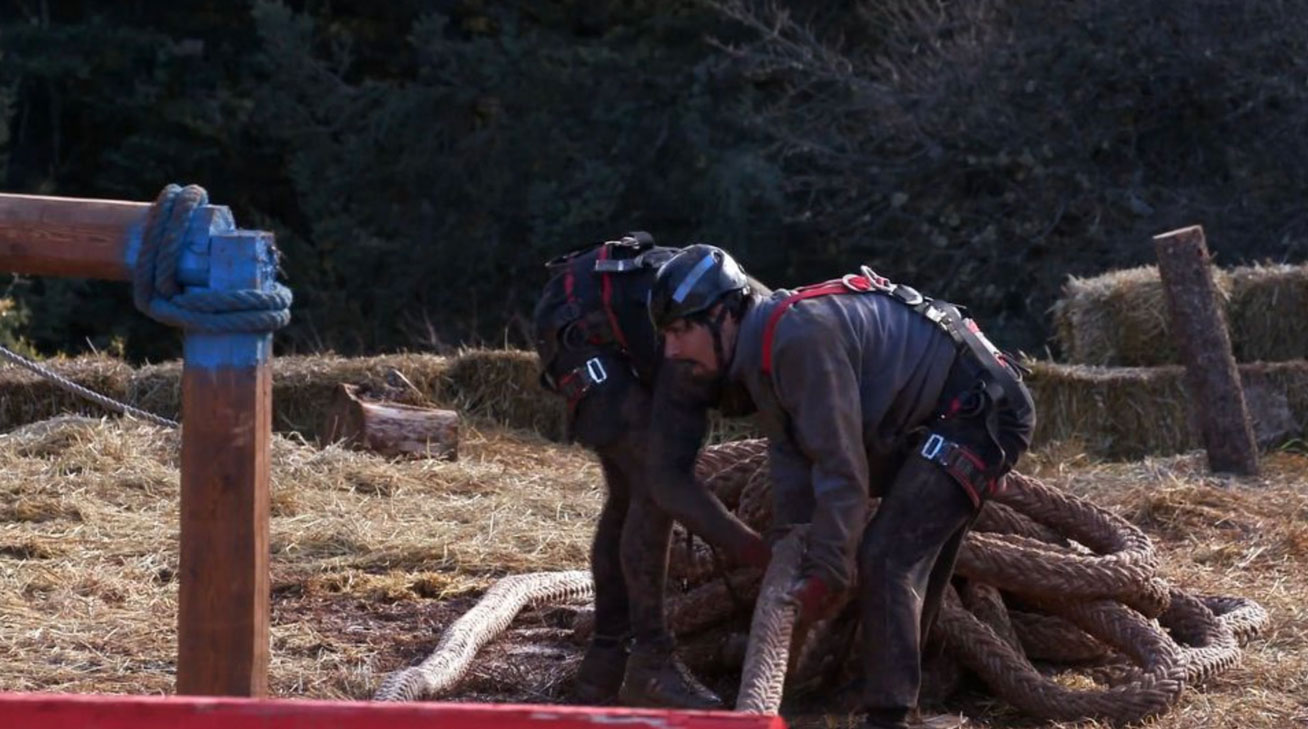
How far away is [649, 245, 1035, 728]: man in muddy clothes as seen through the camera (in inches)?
191

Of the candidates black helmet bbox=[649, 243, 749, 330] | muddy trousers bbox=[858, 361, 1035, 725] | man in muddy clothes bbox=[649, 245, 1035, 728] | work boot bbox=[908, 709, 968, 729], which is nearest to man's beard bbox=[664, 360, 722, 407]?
man in muddy clothes bbox=[649, 245, 1035, 728]

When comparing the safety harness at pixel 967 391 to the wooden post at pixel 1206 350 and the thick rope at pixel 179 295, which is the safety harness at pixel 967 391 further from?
the wooden post at pixel 1206 350

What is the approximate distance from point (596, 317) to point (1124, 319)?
7.15 meters

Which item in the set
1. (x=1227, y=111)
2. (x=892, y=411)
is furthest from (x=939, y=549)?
(x=1227, y=111)

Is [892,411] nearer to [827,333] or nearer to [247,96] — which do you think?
[827,333]

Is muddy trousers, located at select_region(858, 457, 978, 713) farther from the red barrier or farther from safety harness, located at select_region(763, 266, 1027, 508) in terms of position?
the red barrier

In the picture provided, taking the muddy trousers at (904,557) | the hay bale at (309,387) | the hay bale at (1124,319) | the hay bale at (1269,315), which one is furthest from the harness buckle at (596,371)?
the hay bale at (1269,315)

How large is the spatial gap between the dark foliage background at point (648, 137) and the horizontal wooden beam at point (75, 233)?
13.8 meters

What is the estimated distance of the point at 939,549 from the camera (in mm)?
5027

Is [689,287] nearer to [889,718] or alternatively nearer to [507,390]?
[889,718]

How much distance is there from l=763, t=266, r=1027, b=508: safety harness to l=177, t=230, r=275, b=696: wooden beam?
144 centimetres

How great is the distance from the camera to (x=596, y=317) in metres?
5.46

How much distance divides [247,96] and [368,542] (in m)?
14.6

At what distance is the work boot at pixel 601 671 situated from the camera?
18.4ft
